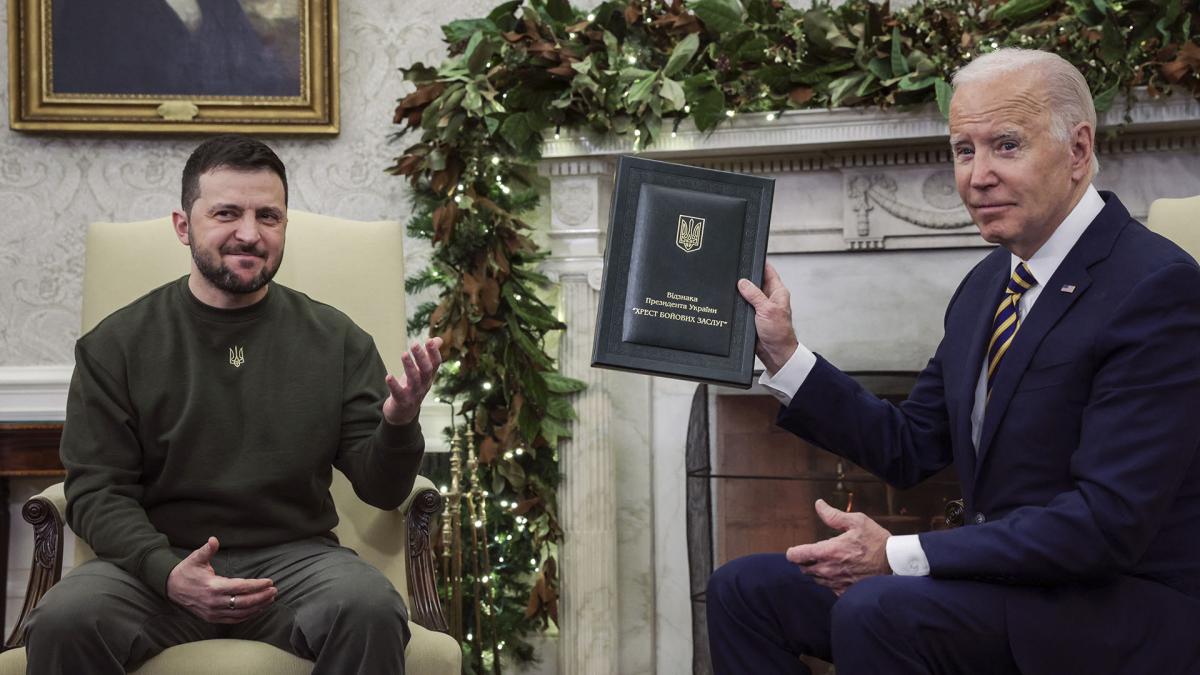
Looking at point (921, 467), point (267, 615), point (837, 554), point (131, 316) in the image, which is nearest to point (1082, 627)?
point (837, 554)

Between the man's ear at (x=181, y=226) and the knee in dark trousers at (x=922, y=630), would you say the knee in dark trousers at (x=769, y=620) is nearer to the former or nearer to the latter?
the knee in dark trousers at (x=922, y=630)

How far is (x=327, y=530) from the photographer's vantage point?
2354mm

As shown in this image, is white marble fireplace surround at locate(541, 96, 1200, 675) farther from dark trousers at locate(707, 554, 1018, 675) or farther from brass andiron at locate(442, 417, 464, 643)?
dark trousers at locate(707, 554, 1018, 675)

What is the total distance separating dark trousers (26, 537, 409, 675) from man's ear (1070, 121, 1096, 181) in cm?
133

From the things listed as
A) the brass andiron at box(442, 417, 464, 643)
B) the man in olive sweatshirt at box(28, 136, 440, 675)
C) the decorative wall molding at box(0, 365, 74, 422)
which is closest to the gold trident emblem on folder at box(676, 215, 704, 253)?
the man in olive sweatshirt at box(28, 136, 440, 675)

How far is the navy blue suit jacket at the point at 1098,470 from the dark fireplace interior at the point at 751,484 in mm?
1517

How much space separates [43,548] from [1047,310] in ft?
6.09

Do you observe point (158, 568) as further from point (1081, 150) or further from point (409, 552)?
point (1081, 150)

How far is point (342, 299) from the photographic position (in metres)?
2.75

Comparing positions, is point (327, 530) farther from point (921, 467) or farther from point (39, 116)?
point (39, 116)

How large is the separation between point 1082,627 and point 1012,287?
0.58 metres

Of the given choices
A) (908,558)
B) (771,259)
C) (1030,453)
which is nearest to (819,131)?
(771,259)

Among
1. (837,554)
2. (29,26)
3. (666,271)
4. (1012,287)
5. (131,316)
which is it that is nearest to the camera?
(837,554)

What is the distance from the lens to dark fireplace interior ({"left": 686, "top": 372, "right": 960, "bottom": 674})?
3420mm
